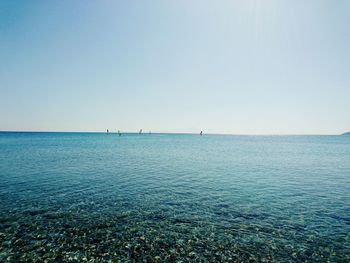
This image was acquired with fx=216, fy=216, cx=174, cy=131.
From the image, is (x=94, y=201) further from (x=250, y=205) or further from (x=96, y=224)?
(x=250, y=205)

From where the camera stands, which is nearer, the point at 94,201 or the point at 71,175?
the point at 94,201

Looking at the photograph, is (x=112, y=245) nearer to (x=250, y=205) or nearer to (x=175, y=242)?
(x=175, y=242)

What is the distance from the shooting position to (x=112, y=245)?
36.5 feet

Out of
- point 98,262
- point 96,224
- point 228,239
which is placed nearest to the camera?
point 98,262

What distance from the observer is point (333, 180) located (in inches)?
1087

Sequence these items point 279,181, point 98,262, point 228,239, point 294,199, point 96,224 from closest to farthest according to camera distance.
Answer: point 98,262
point 228,239
point 96,224
point 294,199
point 279,181

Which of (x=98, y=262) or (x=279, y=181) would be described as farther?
(x=279, y=181)

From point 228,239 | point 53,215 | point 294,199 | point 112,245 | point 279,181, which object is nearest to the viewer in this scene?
point 112,245

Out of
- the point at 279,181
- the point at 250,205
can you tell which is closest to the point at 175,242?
the point at 250,205

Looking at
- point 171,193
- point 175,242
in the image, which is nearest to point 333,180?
point 171,193

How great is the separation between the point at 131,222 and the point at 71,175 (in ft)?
58.5

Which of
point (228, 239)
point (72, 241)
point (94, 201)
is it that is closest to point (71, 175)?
point (94, 201)

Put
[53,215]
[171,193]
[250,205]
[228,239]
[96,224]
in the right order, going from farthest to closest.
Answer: [171,193] → [250,205] → [53,215] → [96,224] → [228,239]

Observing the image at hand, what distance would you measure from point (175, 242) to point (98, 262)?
154 inches
